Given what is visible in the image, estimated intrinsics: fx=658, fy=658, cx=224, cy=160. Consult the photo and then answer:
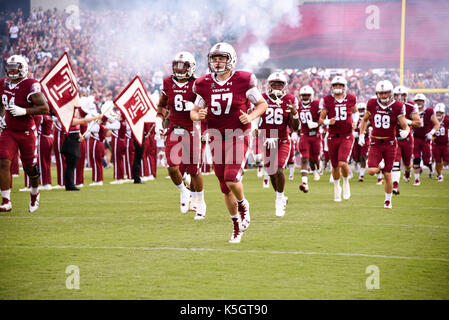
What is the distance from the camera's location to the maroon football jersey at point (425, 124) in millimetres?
17453

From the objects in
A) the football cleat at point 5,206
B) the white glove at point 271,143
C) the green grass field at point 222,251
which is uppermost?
the white glove at point 271,143

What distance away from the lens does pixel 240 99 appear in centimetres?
716

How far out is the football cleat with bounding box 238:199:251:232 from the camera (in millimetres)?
7254

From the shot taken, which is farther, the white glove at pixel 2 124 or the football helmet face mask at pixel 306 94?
the football helmet face mask at pixel 306 94

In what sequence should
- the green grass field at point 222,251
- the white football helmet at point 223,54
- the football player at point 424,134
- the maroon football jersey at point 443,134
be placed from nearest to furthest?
the green grass field at point 222,251 → the white football helmet at point 223,54 → the football player at point 424,134 → the maroon football jersey at point 443,134

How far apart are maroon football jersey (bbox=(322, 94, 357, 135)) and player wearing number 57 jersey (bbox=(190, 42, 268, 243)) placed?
4.82m

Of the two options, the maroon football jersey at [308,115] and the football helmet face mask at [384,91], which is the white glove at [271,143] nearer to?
the football helmet face mask at [384,91]

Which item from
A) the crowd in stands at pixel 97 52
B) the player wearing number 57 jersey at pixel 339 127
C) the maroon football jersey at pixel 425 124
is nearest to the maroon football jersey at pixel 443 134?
the maroon football jersey at pixel 425 124

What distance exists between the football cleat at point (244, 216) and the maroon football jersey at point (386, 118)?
4369 mm

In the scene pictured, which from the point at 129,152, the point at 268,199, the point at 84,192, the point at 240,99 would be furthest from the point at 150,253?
the point at 129,152

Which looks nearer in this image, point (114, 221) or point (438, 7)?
point (114, 221)

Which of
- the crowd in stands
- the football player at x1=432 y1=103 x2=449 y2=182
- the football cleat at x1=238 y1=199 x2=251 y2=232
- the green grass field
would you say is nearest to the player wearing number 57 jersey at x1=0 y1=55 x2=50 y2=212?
the green grass field

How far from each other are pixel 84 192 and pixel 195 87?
733cm
